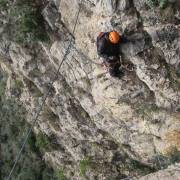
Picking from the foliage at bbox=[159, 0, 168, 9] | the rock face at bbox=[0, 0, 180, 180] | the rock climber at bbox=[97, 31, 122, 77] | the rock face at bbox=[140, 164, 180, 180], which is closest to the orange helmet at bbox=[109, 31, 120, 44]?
the rock climber at bbox=[97, 31, 122, 77]

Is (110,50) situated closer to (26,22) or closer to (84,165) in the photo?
(26,22)

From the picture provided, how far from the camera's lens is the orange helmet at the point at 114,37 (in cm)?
1163

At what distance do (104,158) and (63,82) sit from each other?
3.20 meters

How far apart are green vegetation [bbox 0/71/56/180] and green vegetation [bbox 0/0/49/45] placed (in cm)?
424

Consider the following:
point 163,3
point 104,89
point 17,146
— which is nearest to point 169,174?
point 104,89

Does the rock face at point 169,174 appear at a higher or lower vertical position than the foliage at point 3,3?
lower

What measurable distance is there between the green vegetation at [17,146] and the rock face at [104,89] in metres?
0.62

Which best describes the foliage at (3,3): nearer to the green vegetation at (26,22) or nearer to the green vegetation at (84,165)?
the green vegetation at (26,22)

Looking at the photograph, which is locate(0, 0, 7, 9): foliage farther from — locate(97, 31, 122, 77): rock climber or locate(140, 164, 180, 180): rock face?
locate(140, 164, 180, 180): rock face

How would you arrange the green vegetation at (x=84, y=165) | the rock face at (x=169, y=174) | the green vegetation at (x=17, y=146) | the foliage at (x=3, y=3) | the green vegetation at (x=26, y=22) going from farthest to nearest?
the green vegetation at (x=17, y=146)
the green vegetation at (x=84, y=165)
the foliage at (x=3, y=3)
the green vegetation at (x=26, y=22)
the rock face at (x=169, y=174)

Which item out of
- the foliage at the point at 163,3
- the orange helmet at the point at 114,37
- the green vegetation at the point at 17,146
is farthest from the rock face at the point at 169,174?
the green vegetation at the point at 17,146

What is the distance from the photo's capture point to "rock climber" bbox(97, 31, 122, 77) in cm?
1168

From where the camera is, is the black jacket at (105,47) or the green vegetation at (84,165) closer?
the black jacket at (105,47)

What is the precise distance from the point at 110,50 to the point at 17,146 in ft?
30.3
